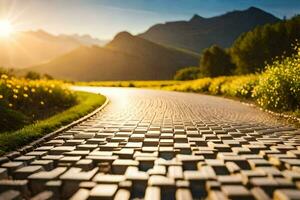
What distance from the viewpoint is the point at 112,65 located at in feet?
518

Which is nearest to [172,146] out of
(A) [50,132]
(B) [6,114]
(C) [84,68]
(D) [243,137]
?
(D) [243,137]

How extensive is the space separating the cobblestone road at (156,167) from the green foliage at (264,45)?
2371 inches

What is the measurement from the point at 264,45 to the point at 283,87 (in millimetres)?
55692

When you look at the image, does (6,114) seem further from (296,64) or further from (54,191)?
(296,64)

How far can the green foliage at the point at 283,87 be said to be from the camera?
14915mm

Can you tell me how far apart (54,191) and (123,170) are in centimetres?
129

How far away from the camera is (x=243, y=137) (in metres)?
9.10

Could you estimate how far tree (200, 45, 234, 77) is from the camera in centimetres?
6975

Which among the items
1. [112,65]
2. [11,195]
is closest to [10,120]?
[11,195]

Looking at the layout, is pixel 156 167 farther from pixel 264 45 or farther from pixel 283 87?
pixel 264 45

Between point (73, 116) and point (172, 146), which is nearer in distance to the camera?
point (172, 146)

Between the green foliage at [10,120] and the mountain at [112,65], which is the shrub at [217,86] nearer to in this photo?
the green foliage at [10,120]

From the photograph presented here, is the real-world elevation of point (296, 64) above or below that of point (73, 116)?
above

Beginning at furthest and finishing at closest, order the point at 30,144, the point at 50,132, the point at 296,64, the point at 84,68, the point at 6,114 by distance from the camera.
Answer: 1. the point at 84,68
2. the point at 296,64
3. the point at 6,114
4. the point at 50,132
5. the point at 30,144
